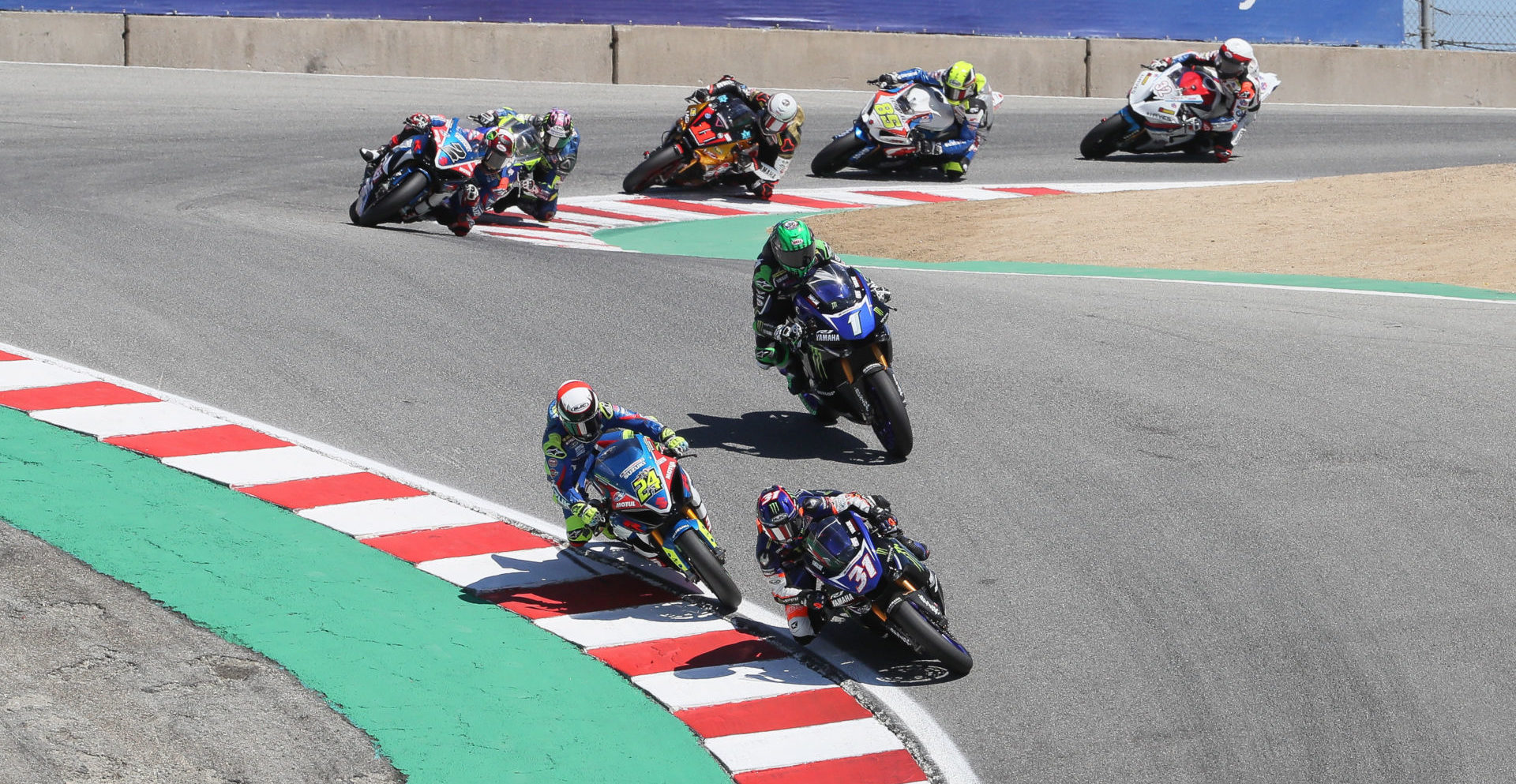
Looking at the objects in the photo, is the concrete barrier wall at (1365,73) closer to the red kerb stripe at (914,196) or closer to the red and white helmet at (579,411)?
the red kerb stripe at (914,196)

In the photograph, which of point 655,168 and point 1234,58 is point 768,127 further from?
point 1234,58

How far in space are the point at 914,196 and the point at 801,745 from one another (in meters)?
14.9

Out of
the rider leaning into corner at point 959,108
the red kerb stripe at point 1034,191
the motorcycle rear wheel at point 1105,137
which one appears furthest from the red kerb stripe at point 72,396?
the motorcycle rear wheel at point 1105,137

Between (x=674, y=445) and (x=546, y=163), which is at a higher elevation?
(x=546, y=163)

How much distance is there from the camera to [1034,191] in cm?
2153

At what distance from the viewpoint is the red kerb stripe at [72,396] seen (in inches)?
440

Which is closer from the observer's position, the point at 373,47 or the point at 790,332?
the point at 790,332

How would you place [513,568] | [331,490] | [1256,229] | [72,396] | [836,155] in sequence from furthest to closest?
[836,155] → [1256,229] → [72,396] → [331,490] → [513,568]

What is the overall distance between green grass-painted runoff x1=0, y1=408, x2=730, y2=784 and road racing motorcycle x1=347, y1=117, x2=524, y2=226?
7.27m

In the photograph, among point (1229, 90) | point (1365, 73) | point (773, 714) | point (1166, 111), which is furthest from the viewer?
point (1365, 73)

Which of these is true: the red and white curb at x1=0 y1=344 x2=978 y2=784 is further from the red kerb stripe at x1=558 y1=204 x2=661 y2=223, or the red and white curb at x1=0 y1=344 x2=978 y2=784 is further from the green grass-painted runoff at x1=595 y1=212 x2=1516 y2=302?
the red kerb stripe at x1=558 y1=204 x2=661 y2=223

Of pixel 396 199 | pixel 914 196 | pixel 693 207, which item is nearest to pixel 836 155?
pixel 914 196

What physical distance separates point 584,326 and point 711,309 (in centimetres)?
131

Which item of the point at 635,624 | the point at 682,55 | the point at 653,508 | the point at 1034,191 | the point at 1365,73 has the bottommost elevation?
the point at 635,624
